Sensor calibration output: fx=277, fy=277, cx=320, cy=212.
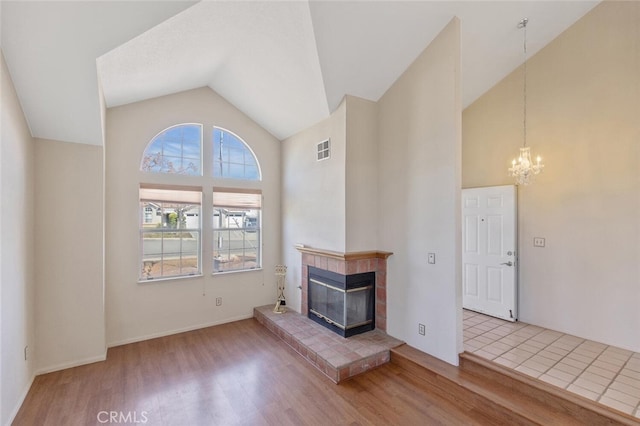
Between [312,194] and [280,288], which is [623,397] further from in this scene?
[280,288]

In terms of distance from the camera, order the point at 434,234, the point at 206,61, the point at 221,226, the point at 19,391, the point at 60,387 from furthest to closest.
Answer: the point at 221,226
the point at 206,61
the point at 434,234
the point at 60,387
the point at 19,391

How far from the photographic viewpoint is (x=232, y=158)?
4652 millimetres

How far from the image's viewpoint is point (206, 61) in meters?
3.51

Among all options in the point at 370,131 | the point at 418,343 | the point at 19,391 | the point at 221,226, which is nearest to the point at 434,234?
the point at 418,343

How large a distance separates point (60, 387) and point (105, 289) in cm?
113

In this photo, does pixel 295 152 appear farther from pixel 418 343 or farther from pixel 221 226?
pixel 418 343

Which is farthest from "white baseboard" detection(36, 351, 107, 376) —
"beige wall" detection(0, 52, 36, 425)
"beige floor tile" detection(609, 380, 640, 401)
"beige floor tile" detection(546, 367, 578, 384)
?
"beige floor tile" detection(609, 380, 640, 401)

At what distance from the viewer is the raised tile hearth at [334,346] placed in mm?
2941

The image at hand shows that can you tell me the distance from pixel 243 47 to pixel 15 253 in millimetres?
3048

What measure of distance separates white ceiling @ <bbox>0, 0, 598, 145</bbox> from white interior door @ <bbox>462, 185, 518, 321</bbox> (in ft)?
5.46

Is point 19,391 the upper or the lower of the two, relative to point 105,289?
lower

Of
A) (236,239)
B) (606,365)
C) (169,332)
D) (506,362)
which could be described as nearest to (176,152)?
(236,239)

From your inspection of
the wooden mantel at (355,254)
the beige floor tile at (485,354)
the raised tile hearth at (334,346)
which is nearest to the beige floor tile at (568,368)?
the beige floor tile at (485,354)

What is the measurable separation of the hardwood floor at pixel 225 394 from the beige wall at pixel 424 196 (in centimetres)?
64
